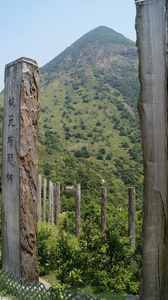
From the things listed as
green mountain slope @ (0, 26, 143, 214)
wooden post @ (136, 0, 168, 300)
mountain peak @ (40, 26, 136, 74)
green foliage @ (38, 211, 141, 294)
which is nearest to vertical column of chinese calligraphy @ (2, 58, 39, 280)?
green foliage @ (38, 211, 141, 294)

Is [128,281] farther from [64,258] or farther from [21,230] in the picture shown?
[21,230]

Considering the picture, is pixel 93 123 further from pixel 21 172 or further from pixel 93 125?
pixel 21 172

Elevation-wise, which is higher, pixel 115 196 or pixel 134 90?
pixel 134 90

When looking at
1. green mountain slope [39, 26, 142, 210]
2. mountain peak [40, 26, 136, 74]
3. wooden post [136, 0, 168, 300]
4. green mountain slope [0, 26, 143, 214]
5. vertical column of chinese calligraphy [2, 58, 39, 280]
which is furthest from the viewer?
mountain peak [40, 26, 136, 74]

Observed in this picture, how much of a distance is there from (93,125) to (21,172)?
3628 centimetres

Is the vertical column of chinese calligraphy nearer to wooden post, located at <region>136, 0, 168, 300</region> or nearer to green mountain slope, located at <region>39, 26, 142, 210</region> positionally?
wooden post, located at <region>136, 0, 168, 300</region>

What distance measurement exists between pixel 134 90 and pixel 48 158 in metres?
33.9

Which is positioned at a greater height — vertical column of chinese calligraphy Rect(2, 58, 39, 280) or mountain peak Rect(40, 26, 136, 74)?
mountain peak Rect(40, 26, 136, 74)

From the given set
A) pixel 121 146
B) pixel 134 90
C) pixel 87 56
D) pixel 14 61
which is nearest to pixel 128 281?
pixel 14 61

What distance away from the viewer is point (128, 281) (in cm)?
503

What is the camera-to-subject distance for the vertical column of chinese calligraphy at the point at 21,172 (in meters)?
4.34

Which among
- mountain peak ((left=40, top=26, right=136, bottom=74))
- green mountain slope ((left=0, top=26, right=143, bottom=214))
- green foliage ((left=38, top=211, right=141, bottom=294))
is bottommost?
green foliage ((left=38, top=211, right=141, bottom=294))

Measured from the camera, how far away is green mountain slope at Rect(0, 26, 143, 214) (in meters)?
21.3

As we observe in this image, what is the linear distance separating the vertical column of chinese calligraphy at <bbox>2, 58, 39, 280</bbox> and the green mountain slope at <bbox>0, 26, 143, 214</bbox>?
251 inches
